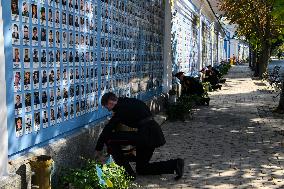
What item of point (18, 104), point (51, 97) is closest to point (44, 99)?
point (51, 97)

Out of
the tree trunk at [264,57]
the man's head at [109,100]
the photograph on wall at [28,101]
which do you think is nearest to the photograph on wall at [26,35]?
the photograph on wall at [28,101]

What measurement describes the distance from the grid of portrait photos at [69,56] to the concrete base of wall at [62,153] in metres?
0.29

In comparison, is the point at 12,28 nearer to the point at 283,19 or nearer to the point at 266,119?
the point at 283,19

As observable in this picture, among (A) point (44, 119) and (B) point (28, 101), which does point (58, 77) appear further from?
(B) point (28, 101)

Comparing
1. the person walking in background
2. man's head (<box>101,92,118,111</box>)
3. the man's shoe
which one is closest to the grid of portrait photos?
man's head (<box>101,92,118,111</box>)

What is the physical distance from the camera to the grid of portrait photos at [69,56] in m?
5.12

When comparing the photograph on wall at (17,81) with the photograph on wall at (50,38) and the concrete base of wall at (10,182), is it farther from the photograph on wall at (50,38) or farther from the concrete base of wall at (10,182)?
the concrete base of wall at (10,182)

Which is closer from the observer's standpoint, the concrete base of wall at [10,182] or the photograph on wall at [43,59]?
the concrete base of wall at [10,182]

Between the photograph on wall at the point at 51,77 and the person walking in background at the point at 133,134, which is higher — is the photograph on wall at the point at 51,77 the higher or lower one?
the higher one

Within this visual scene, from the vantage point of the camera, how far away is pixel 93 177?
5148mm

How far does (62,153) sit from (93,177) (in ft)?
3.28

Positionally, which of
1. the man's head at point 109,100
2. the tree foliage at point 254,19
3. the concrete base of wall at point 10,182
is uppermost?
the tree foliage at point 254,19

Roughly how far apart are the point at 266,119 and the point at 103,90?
5903 mm

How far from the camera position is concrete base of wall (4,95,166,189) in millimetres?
4875
